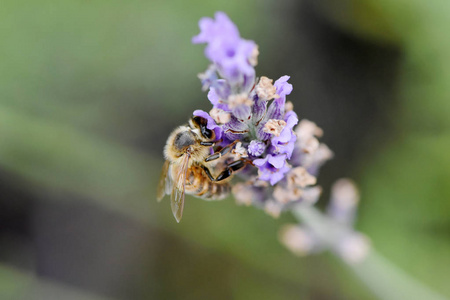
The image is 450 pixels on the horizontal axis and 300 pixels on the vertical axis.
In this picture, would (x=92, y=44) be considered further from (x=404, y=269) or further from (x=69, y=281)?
(x=404, y=269)

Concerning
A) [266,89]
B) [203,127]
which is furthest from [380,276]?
[266,89]

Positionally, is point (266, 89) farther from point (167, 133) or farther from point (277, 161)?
point (167, 133)

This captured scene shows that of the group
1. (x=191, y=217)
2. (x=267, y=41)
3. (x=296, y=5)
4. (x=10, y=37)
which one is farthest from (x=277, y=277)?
(x=10, y=37)

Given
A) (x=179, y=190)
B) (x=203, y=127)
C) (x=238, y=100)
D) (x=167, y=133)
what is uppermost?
(x=167, y=133)

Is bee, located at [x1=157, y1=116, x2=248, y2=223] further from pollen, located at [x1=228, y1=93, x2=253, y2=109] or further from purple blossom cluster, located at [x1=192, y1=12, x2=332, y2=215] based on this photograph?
pollen, located at [x1=228, y1=93, x2=253, y2=109]

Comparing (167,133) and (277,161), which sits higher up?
(167,133)

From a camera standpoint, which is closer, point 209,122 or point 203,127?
point 209,122

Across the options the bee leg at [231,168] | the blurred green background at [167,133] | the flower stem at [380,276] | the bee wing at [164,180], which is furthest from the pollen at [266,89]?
the blurred green background at [167,133]

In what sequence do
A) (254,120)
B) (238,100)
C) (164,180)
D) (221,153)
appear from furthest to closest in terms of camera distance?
(164,180) → (221,153) → (254,120) → (238,100)
